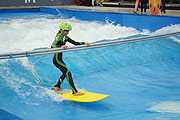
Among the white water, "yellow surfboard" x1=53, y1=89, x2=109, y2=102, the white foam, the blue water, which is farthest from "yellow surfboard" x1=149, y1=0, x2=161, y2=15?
"yellow surfboard" x1=53, y1=89, x2=109, y2=102

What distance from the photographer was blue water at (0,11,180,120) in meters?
4.06

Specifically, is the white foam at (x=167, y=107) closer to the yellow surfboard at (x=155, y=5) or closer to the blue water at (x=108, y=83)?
the blue water at (x=108, y=83)

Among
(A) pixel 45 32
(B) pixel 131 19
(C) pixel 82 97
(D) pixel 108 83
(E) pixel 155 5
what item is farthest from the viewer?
(A) pixel 45 32

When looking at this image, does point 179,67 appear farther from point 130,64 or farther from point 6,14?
point 6,14

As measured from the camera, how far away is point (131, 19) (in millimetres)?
11672

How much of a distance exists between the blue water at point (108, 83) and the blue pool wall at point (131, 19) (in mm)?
2076

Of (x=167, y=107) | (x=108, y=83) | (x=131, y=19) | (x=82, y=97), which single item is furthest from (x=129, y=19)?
(x=82, y=97)

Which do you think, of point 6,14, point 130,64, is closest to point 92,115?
point 130,64

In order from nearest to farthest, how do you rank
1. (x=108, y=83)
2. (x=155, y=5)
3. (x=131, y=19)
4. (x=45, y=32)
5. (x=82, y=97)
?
(x=82, y=97) < (x=108, y=83) < (x=155, y=5) < (x=131, y=19) < (x=45, y=32)

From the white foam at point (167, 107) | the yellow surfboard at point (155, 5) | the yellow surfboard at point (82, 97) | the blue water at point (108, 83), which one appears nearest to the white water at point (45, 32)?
the yellow surfboard at point (155, 5)

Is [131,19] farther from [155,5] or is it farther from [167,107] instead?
[167,107]

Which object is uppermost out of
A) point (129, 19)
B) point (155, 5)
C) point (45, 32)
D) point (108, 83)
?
point (155, 5)

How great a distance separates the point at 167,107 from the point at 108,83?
164 centimetres

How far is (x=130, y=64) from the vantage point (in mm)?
6941
